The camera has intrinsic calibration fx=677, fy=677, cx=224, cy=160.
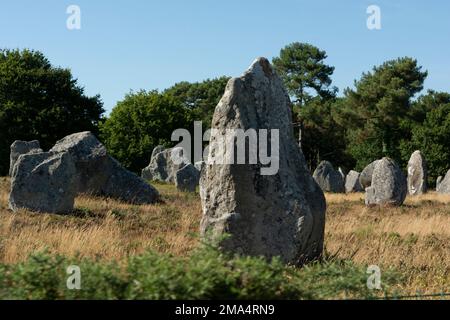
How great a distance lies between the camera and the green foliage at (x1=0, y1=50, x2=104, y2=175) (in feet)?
148

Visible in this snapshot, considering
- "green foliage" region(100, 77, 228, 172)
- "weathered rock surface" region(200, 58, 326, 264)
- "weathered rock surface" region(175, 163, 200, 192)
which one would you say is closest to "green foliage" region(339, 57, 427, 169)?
"green foliage" region(100, 77, 228, 172)

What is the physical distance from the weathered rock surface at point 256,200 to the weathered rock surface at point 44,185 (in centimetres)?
673

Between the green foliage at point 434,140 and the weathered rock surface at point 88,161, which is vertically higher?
the green foliage at point 434,140

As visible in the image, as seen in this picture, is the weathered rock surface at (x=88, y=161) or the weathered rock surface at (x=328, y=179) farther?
the weathered rock surface at (x=328, y=179)

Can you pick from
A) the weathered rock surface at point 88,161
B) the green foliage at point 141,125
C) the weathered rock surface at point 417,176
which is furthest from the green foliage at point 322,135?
the weathered rock surface at point 88,161

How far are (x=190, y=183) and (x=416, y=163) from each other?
601 inches

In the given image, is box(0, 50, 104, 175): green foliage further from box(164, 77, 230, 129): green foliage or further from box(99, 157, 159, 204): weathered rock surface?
box(99, 157, 159, 204): weathered rock surface

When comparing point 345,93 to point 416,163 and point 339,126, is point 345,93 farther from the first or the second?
point 416,163

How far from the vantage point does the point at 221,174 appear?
910 centimetres

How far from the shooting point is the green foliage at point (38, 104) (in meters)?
45.1

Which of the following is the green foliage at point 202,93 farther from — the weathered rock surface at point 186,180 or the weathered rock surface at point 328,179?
the weathered rock surface at point 186,180

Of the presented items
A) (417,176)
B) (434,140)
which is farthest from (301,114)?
(417,176)

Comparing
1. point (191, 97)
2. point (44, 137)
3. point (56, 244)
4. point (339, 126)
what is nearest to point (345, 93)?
point (339, 126)

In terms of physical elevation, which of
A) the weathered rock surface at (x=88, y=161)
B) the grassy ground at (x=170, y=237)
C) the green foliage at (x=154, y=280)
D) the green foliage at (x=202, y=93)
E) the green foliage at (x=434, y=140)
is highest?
the green foliage at (x=202, y=93)
